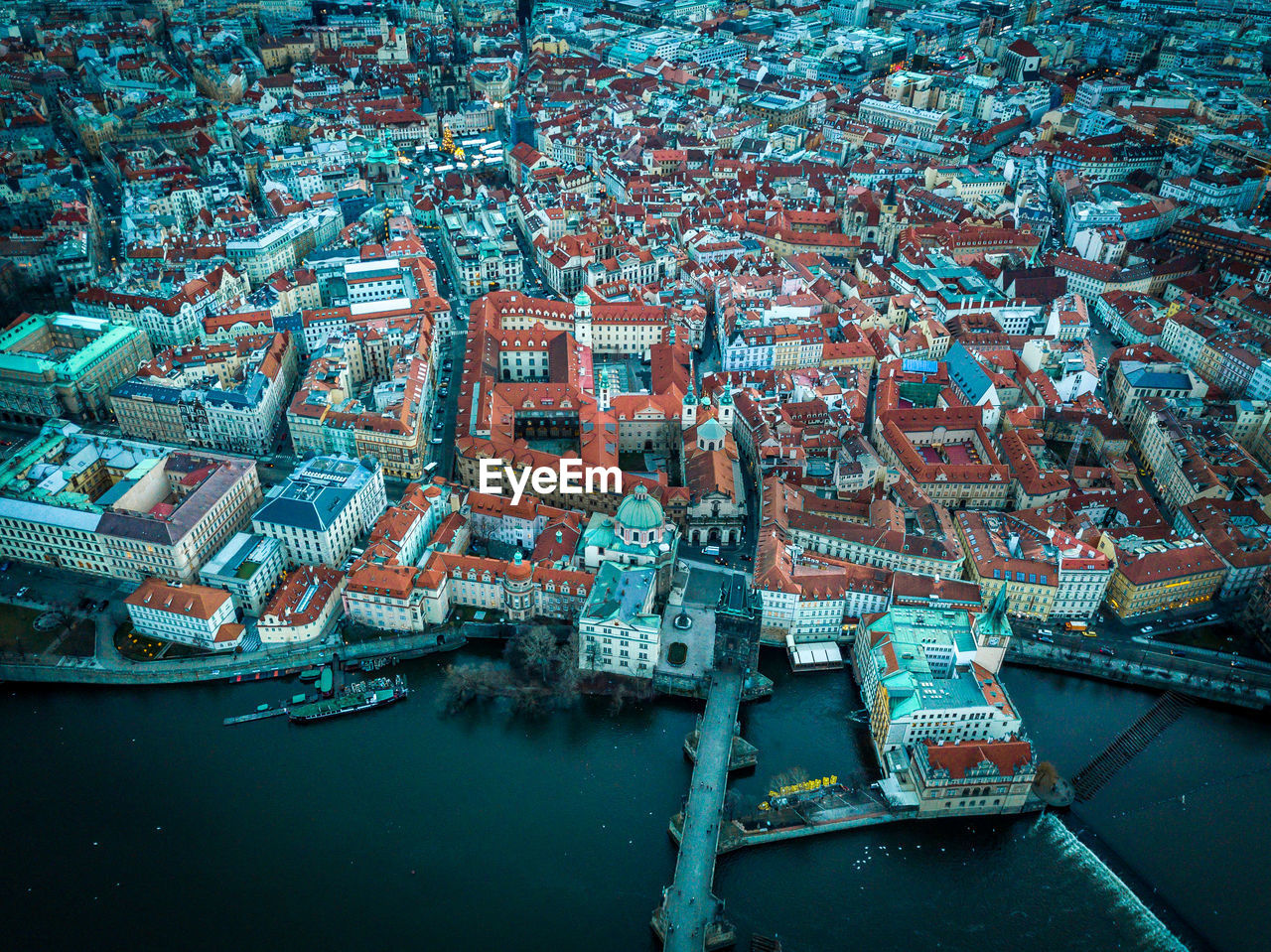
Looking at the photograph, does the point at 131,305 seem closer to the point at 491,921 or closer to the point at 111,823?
the point at 111,823

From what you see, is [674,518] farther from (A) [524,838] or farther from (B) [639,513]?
(A) [524,838]

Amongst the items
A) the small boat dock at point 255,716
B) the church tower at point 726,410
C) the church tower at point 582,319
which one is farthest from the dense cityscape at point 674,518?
the small boat dock at point 255,716

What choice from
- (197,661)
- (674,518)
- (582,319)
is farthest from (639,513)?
(582,319)

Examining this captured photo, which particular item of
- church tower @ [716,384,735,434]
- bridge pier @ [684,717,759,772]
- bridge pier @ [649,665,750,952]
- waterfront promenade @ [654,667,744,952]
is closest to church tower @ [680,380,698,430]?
church tower @ [716,384,735,434]

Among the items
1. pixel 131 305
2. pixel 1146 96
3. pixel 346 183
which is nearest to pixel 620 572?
pixel 131 305

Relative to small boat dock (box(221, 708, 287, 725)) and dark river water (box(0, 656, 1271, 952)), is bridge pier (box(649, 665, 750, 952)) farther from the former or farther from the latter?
small boat dock (box(221, 708, 287, 725))
